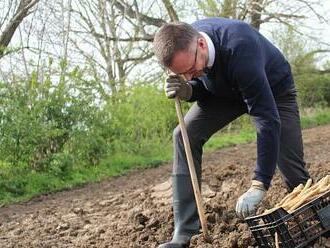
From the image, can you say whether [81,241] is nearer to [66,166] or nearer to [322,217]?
[322,217]

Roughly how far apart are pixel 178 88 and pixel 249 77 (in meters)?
0.67

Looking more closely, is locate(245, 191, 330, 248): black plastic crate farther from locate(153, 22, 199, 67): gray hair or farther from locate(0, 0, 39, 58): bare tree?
locate(0, 0, 39, 58): bare tree

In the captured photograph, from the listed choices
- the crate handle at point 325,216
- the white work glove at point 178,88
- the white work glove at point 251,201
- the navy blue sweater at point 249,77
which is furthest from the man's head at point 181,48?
the crate handle at point 325,216

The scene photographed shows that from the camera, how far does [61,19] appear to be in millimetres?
13742

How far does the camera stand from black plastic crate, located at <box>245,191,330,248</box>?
3246 mm

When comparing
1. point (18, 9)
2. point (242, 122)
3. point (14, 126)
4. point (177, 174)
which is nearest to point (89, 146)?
point (14, 126)

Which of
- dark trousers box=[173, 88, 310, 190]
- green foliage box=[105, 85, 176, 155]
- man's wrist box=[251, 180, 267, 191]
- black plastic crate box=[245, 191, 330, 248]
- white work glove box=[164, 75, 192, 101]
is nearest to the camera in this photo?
black plastic crate box=[245, 191, 330, 248]

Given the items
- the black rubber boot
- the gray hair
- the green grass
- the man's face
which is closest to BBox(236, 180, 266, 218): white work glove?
the black rubber boot

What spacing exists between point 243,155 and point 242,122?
21.7 ft

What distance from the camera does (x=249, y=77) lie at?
11.1 ft

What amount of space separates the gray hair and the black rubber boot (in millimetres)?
975

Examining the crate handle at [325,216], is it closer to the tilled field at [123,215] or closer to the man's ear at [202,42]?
the tilled field at [123,215]

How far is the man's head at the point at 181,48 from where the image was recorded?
10.8 feet

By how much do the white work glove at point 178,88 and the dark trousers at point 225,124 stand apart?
174 millimetres
